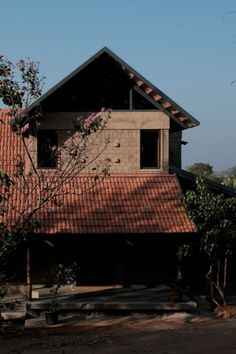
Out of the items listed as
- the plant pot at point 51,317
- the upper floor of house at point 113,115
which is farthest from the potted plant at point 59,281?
the upper floor of house at point 113,115

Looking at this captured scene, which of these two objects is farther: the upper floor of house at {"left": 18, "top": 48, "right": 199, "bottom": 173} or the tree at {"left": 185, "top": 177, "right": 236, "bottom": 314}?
the upper floor of house at {"left": 18, "top": 48, "right": 199, "bottom": 173}

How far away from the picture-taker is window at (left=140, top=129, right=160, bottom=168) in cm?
2100

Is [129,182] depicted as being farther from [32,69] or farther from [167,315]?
[32,69]

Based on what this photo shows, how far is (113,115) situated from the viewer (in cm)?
2038

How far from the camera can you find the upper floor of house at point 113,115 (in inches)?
795

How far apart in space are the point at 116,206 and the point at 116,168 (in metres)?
1.99

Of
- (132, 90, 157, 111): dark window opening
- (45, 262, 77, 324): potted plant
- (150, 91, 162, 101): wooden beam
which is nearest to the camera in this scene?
(45, 262, 77, 324): potted plant

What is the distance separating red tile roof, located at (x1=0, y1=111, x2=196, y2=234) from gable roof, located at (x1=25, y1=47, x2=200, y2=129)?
2147 mm

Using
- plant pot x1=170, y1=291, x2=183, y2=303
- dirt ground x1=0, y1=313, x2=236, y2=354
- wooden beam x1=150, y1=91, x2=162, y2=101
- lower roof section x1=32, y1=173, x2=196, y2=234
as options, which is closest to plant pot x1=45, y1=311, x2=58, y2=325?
dirt ground x1=0, y1=313, x2=236, y2=354

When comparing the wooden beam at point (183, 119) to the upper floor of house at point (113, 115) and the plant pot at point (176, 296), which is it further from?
the plant pot at point (176, 296)

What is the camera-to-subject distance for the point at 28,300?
17797 mm

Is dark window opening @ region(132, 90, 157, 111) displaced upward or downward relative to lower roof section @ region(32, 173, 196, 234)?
upward

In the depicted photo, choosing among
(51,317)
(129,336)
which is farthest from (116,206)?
(129,336)

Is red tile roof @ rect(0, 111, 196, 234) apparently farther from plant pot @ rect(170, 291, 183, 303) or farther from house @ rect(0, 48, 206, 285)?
plant pot @ rect(170, 291, 183, 303)
